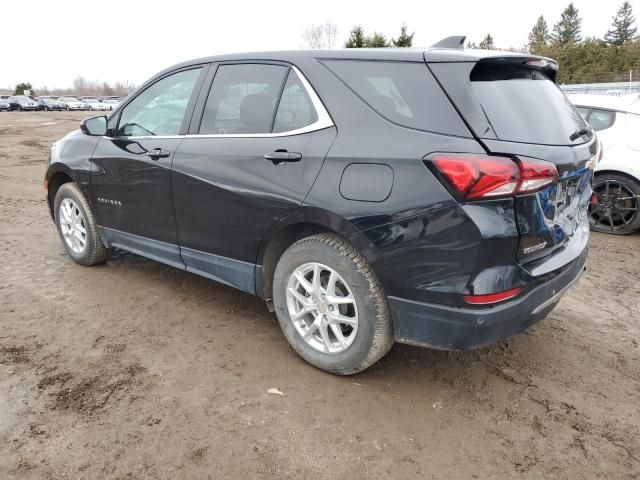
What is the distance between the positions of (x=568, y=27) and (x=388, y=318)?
299 ft

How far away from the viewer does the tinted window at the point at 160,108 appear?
3555mm

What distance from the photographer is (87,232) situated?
444 centimetres

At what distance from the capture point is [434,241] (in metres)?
2.29

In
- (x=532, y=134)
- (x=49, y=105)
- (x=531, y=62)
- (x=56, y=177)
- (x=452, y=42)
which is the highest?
(x=49, y=105)

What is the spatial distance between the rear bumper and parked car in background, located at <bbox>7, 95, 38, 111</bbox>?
52.4m

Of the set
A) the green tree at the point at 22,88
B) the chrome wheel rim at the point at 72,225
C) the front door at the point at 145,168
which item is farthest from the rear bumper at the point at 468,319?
the green tree at the point at 22,88

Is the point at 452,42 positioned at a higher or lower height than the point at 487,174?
higher

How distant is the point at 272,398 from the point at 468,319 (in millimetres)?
1125

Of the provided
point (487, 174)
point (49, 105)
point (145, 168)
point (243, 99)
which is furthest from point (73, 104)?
point (487, 174)

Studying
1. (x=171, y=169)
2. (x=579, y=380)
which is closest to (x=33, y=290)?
(x=171, y=169)

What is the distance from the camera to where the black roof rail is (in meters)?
2.92

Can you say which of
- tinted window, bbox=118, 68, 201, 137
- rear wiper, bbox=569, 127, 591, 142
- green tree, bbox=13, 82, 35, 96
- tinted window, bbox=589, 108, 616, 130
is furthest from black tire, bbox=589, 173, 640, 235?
A: green tree, bbox=13, 82, 35, 96

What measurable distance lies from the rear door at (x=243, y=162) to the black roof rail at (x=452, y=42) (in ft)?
2.72

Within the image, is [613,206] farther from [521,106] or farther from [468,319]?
[468,319]
